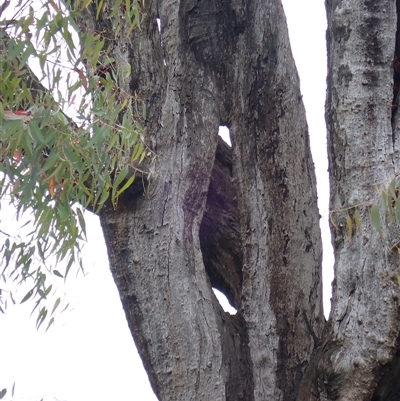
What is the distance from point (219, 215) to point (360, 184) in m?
0.73

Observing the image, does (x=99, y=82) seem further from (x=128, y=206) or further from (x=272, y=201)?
(x=272, y=201)

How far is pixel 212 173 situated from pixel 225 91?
0.31 m

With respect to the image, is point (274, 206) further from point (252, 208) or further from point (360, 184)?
point (360, 184)

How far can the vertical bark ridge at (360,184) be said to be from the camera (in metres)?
2.31

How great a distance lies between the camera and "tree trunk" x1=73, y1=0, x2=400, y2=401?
2396 mm

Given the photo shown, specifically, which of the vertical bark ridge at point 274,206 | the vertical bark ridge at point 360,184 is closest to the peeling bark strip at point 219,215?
the vertical bark ridge at point 274,206

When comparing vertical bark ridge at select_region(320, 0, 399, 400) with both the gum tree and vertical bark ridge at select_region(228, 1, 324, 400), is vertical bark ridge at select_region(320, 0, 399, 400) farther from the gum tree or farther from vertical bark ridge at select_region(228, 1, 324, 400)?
vertical bark ridge at select_region(228, 1, 324, 400)

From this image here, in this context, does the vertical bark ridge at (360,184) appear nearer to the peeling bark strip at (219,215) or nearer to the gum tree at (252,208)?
the gum tree at (252,208)

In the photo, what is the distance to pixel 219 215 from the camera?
3.06m

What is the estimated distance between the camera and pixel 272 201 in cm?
285

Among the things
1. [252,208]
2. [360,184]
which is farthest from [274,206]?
[360,184]

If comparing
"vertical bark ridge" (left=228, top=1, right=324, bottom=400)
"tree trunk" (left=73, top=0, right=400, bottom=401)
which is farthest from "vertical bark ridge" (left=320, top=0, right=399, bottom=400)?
"vertical bark ridge" (left=228, top=1, right=324, bottom=400)

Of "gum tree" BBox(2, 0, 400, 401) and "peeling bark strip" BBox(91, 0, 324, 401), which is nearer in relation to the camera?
"gum tree" BBox(2, 0, 400, 401)

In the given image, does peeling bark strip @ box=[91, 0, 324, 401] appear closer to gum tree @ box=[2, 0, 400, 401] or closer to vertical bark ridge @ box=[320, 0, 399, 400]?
gum tree @ box=[2, 0, 400, 401]
